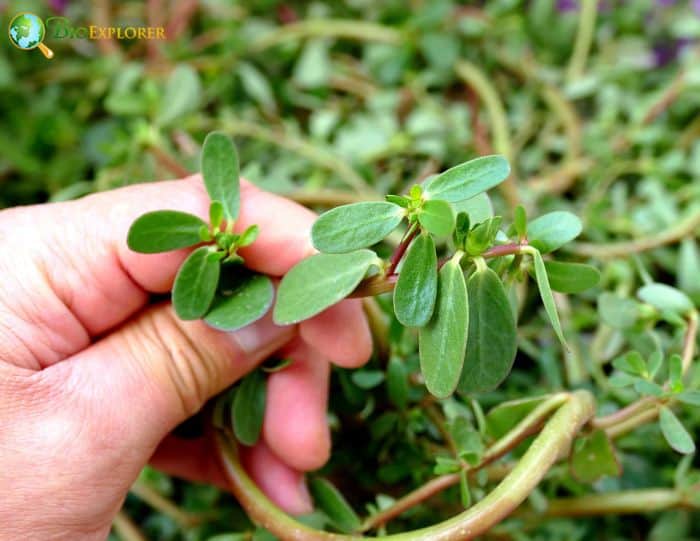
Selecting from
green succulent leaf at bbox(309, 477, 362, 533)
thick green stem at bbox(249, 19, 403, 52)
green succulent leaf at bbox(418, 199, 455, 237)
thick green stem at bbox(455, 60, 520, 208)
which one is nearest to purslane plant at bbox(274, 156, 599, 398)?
green succulent leaf at bbox(418, 199, 455, 237)

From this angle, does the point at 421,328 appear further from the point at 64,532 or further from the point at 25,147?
the point at 25,147

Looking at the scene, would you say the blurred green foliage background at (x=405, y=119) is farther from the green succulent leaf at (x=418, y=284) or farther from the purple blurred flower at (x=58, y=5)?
the green succulent leaf at (x=418, y=284)

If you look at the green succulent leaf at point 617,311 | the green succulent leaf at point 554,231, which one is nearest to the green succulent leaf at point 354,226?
the green succulent leaf at point 554,231

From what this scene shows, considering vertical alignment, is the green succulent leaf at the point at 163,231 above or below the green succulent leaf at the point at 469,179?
below

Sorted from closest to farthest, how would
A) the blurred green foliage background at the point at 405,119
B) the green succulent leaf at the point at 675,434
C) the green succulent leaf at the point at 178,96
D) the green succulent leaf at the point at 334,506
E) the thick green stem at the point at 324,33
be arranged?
1. the green succulent leaf at the point at 675,434
2. the green succulent leaf at the point at 334,506
3. the blurred green foliage background at the point at 405,119
4. the green succulent leaf at the point at 178,96
5. the thick green stem at the point at 324,33

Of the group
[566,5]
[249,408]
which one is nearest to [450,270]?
[249,408]

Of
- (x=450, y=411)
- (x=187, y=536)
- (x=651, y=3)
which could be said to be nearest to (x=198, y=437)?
(x=187, y=536)

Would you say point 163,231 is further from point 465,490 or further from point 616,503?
point 616,503

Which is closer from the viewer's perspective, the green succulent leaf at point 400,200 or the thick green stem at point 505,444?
the green succulent leaf at point 400,200
